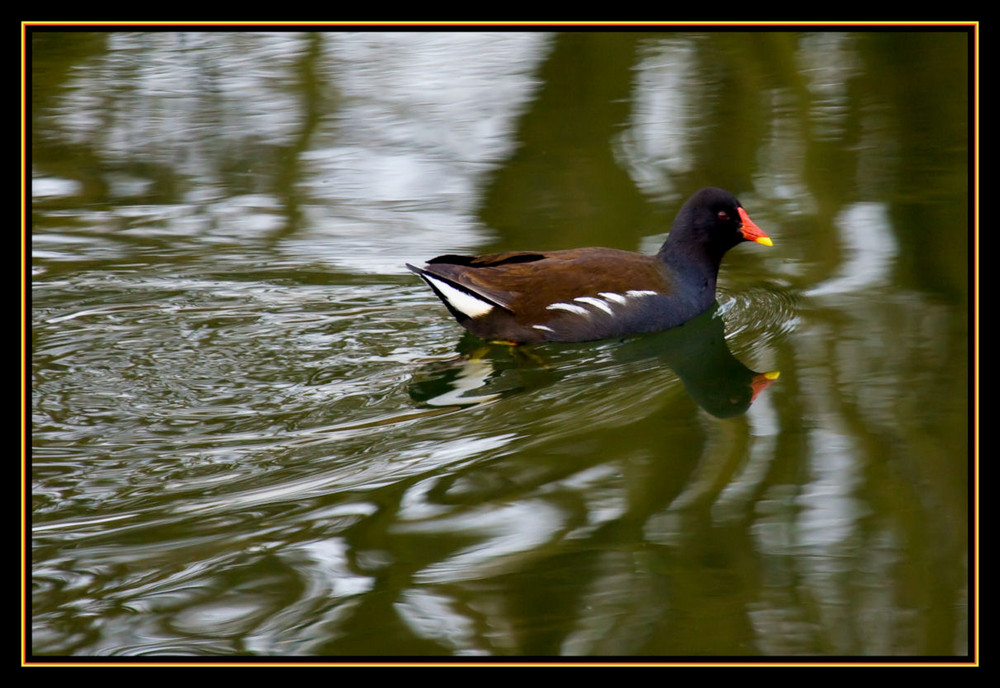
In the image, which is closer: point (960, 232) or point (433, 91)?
point (960, 232)

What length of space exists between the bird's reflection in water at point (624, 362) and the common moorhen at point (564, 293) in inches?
3.1

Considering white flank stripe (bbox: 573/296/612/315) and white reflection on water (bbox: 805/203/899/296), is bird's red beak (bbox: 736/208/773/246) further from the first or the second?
white flank stripe (bbox: 573/296/612/315)

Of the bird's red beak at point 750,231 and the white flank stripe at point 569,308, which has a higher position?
the bird's red beak at point 750,231

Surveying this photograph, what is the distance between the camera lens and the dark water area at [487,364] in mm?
3674

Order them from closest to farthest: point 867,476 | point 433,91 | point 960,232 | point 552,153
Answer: point 867,476 < point 960,232 < point 552,153 < point 433,91

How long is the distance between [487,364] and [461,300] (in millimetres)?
319

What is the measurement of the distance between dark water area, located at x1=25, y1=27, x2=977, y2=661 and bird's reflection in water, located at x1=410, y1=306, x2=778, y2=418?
0.08 ft

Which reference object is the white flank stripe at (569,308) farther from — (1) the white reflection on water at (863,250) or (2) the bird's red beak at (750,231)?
(1) the white reflection on water at (863,250)

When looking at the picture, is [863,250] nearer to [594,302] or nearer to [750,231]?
[750,231]

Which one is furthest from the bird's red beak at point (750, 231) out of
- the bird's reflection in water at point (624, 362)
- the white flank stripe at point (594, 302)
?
the white flank stripe at point (594, 302)

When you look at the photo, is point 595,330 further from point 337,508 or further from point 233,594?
point 233,594
